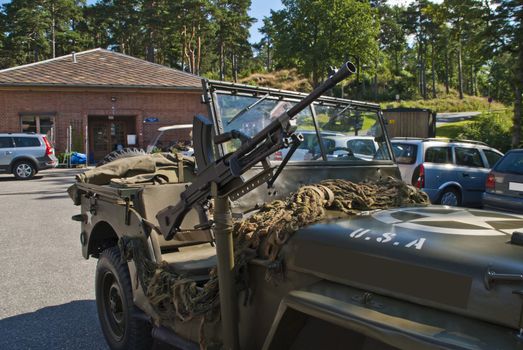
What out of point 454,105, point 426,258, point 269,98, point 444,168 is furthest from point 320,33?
point 454,105

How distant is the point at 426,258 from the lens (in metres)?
1.76

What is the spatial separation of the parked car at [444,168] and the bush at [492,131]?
10.0m

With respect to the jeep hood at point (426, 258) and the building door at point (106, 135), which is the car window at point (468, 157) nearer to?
the jeep hood at point (426, 258)

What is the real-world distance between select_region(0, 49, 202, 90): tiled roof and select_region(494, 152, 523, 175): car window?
18.3 meters

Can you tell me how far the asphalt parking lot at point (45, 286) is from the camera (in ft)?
13.4

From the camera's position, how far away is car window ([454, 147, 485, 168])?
404 inches

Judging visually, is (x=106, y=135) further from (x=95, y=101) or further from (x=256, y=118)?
(x=256, y=118)

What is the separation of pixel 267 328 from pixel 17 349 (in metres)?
2.59

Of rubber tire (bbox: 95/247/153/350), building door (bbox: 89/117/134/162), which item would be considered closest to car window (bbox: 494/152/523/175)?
rubber tire (bbox: 95/247/153/350)

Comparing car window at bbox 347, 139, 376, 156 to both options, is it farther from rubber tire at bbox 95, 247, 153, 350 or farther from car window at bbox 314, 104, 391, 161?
rubber tire at bbox 95, 247, 153, 350

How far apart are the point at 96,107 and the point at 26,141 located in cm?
655

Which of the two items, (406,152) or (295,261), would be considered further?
(406,152)

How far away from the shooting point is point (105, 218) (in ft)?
12.0

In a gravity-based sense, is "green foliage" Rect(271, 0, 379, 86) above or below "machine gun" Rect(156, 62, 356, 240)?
above
